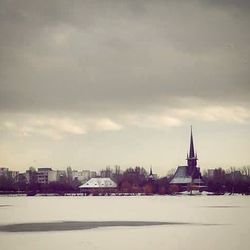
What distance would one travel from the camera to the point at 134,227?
302 inches

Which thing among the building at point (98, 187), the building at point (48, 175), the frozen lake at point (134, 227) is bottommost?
the frozen lake at point (134, 227)

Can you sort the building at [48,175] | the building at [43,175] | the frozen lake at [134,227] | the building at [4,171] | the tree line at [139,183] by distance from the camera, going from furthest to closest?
the tree line at [139,183] < the building at [48,175] < the building at [43,175] < the building at [4,171] < the frozen lake at [134,227]

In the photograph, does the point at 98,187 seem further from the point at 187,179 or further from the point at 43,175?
the point at 43,175

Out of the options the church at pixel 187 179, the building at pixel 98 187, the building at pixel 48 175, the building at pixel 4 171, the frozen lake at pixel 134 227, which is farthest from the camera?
the building at pixel 98 187

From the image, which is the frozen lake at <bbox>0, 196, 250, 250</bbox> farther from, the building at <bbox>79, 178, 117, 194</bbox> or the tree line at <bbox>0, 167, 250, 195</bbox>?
the building at <bbox>79, 178, 117, 194</bbox>

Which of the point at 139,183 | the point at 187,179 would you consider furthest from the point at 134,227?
the point at 187,179

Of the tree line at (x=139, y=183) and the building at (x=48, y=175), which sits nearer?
the building at (x=48, y=175)

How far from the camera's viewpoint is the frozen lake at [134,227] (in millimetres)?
6207

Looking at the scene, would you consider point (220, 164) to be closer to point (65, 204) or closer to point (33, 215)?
point (33, 215)

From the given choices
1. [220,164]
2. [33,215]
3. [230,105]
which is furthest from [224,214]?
[33,215]

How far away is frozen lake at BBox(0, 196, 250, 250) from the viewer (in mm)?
6207

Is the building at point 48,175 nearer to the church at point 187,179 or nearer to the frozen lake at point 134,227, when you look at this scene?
the frozen lake at point 134,227

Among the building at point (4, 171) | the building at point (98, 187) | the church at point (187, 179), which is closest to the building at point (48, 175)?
the building at point (4, 171)

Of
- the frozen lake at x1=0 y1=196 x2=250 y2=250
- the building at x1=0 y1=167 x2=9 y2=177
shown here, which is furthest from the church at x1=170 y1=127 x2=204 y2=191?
the building at x1=0 y1=167 x2=9 y2=177
